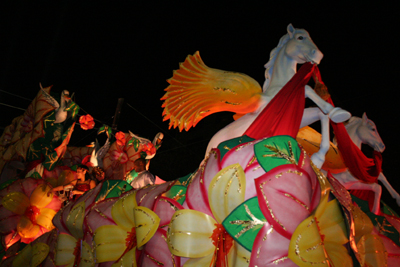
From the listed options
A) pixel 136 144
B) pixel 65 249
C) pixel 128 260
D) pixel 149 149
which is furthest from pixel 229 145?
pixel 136 144

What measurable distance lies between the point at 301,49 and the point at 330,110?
1.52 ft

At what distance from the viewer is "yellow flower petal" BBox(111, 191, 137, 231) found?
0.74 m

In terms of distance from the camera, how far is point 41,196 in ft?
4.45

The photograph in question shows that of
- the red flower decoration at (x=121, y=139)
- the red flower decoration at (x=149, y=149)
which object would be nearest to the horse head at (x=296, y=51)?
the red flower decoration at (x=149, y=149)

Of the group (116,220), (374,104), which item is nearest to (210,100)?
(116,220)

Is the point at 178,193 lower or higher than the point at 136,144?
higher

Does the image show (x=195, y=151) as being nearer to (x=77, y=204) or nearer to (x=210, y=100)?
(x=210, y=100)

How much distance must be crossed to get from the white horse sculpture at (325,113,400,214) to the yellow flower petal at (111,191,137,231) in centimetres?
144

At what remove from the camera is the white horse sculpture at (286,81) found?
1.44 meters

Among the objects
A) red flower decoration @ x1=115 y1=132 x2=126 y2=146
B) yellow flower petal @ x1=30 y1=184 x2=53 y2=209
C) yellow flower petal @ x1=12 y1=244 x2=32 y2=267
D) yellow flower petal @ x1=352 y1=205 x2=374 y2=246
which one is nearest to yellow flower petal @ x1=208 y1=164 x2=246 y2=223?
yellow flower petal @ x1=352 y1=205 x2=374 y2=246

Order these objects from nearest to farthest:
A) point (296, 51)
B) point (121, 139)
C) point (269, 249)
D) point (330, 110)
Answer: point (269, 249) < point (330, 110) < point (296, 51) < point (121, 139)

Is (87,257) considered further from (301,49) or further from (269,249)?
(301,49)

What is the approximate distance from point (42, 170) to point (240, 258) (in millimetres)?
1838

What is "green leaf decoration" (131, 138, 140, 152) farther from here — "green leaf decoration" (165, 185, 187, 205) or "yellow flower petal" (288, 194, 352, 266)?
"yellow flower petal" (288, 194, 352, 266)
